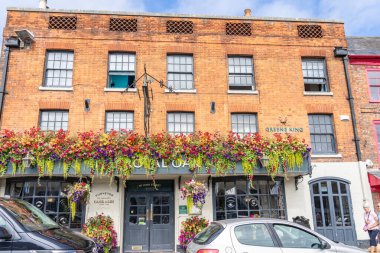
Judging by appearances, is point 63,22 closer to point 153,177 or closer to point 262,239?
point 153,177

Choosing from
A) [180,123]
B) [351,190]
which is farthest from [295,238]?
[351,190]

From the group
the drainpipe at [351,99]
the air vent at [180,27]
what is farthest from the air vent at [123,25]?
the drainpipe at [351,99]

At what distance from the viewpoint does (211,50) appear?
14.9m

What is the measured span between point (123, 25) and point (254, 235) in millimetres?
11987

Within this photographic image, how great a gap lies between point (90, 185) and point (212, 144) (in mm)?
5083

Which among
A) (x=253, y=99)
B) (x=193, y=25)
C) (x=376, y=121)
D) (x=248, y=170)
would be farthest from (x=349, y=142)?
(x=193, y=25)

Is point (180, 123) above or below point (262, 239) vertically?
above

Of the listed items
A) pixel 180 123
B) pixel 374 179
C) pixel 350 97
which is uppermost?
pixel 350 97

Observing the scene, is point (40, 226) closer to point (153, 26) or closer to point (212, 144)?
point (212, 144)

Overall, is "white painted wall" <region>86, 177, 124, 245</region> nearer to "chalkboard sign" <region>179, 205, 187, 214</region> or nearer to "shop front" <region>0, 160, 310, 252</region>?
"shop front" <region>0, 160, 310, 252</region>

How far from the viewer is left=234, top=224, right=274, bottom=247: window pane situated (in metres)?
6.20

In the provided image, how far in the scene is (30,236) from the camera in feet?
16.5

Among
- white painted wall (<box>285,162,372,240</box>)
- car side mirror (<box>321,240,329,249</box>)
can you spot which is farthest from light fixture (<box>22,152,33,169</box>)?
white painted wall (<box>285,162,372,240</box>)

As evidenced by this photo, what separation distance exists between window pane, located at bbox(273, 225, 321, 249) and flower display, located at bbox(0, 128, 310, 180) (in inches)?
207
